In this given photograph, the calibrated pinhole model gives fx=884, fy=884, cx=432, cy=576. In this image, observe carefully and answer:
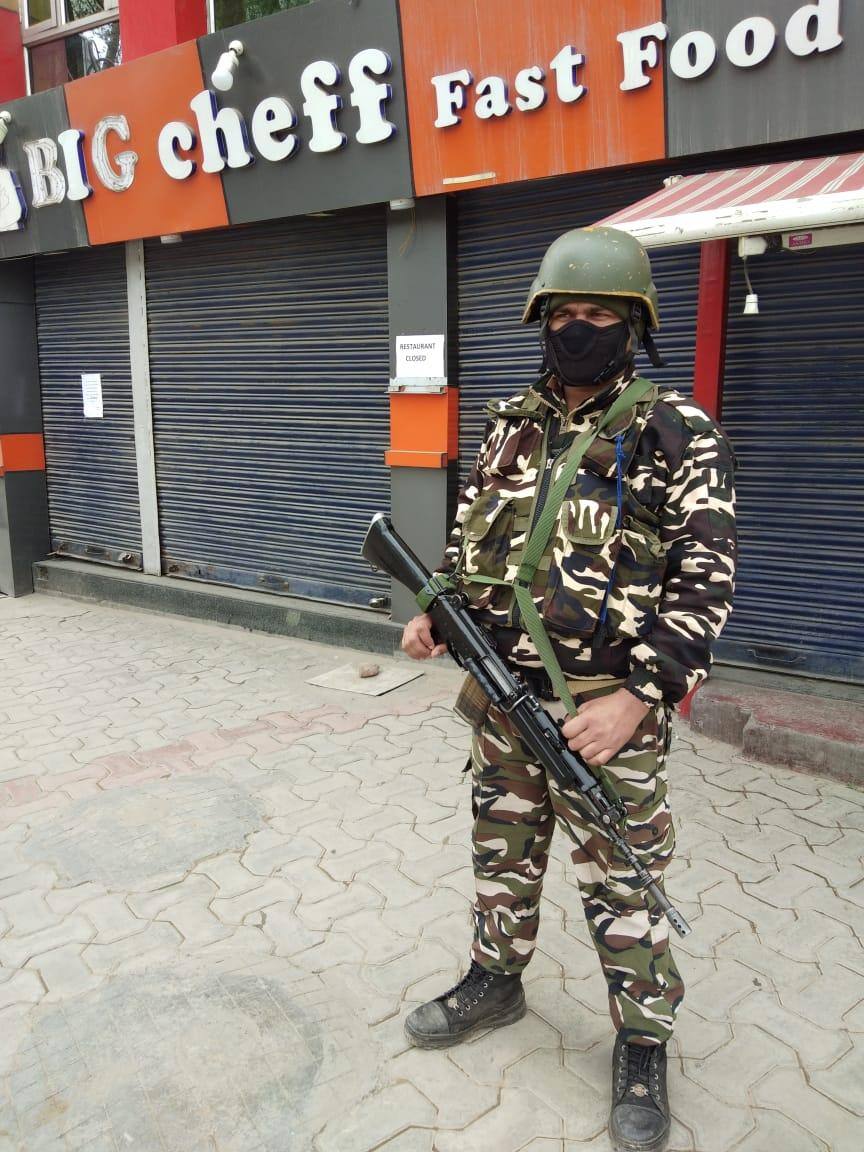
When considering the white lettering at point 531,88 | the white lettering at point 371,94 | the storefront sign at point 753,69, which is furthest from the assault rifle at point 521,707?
the white lettering at point 371,94

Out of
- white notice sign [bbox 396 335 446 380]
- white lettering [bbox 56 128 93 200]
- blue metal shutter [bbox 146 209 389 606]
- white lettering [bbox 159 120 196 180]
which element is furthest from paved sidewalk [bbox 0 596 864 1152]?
white lettering [bbox 56 128 93 200]

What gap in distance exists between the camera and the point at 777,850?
3.54 meters

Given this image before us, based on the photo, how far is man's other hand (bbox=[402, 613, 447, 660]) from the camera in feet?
7.65

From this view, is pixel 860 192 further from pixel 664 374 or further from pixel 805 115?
pixel 664 374

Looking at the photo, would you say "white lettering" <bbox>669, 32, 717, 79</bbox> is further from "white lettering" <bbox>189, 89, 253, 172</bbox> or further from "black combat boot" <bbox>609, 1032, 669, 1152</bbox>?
"black combat boot" <bbox>609, 1032, 669, 1152</bbox>

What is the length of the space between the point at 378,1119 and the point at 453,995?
1.25 ft

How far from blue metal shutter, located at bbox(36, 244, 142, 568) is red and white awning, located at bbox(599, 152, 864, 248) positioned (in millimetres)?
5261

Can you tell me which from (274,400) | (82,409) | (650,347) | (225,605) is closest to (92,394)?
(82,409)

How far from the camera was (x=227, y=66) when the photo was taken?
18.6ft

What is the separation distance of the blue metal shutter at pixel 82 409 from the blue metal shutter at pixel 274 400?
449mm

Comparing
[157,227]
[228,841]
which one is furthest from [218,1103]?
[157,227]

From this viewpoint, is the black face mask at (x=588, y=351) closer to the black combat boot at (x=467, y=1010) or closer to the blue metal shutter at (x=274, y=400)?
the black combat boot at (x=467, y=1010)

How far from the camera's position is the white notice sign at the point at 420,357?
5723 millimetres

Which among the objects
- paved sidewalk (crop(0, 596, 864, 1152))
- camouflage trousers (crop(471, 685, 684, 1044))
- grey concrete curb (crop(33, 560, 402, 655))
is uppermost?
camouflage trousers (crop(471, 685, 684, 1044))
